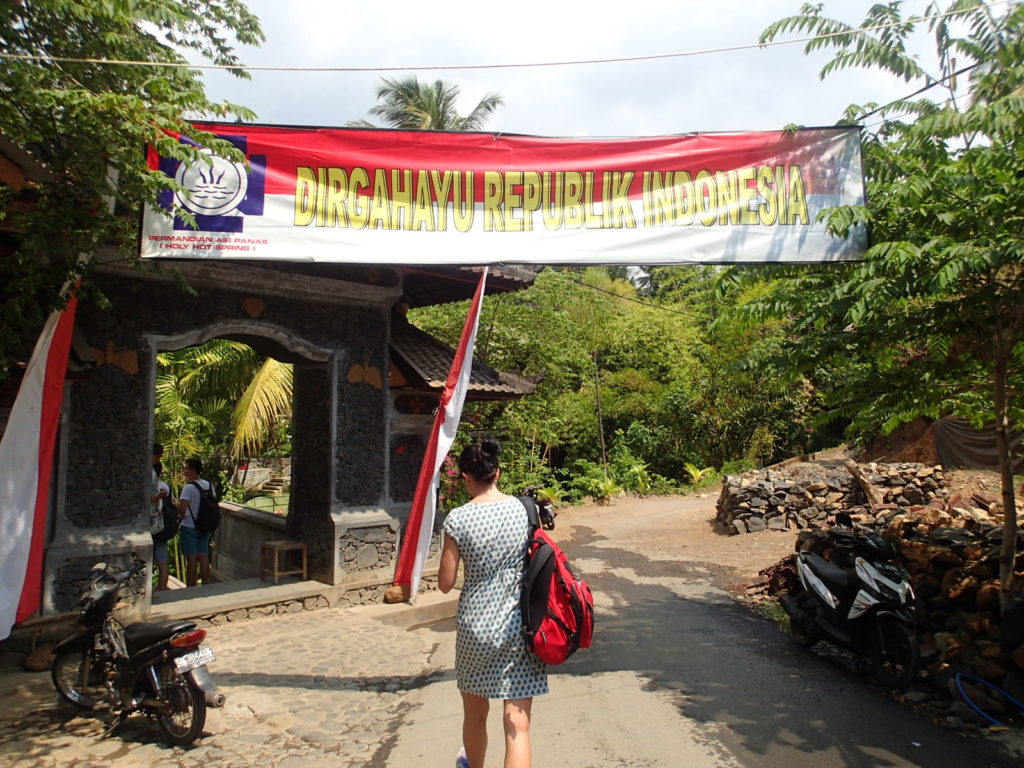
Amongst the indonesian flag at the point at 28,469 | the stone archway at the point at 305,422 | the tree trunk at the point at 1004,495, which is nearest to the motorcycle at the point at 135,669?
the indonesian flag at the point at 28,469

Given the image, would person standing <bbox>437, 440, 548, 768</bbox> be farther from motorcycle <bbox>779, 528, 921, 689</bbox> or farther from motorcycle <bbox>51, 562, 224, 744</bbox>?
motorcycle <bbox>779, 528, 921, 689</bbox>

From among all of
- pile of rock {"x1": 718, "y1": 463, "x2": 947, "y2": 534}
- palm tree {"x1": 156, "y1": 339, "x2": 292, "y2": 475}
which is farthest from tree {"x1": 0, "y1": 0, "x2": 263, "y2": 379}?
pile of rock {"x1": 718, "y1": 463, "x2": 947, "y2": 534}

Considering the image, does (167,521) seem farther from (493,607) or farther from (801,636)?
(801,636)

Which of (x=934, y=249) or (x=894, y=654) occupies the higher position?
(x=934, y=249)

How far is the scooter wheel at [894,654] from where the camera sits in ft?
17.4

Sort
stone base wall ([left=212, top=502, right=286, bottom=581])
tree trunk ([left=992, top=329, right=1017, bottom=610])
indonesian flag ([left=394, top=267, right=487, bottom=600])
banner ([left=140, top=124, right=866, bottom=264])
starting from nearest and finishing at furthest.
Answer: indonesian flag ([left=394, top=267, right=487, bottom=600]) → tree trunk ([left=992, top=329, right=1017, bottom=610]) → banner ([left=140, top=124, right=866, bottom=264]) → stone base wall ([left=212, top=502, right=286, bottom=581])

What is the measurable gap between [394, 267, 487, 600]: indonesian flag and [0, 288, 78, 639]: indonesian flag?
8.25ft

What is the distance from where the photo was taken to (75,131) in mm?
4719

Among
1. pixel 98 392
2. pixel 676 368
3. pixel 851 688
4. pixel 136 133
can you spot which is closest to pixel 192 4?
pixel 136 133

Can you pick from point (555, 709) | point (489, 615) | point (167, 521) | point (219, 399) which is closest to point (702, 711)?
point (555, 709)

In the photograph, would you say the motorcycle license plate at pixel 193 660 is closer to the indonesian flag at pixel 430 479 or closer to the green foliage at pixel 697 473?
the indonesian flag at pixel 430 479

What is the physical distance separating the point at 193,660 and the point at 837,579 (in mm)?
5183

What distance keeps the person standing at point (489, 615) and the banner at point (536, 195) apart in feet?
9.47

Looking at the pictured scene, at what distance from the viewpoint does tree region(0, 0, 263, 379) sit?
14.9 ft
